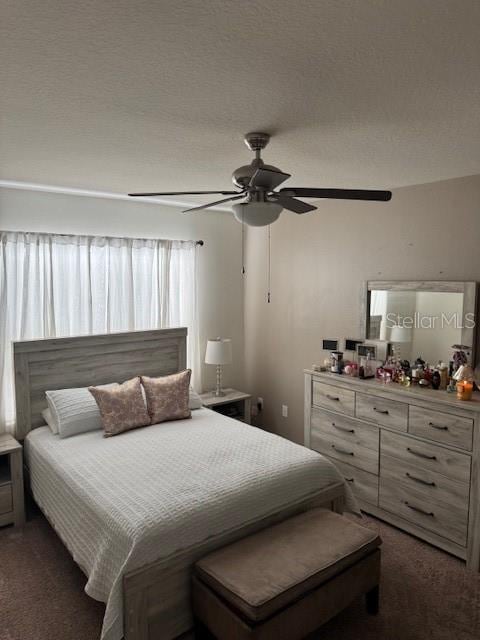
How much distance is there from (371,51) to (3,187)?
3.00m

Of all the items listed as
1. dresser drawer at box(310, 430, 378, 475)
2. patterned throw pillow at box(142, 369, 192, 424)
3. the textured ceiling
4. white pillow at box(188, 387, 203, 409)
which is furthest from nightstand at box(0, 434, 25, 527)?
dresser drawer at box(310, 430, 378, 475)

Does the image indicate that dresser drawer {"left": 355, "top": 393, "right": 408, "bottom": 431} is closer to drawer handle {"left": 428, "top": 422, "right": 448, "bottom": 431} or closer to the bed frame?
drawer handle {"left": 428, "top": 422, "right": 448, "bottom": 431}

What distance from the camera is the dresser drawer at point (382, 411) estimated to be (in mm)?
3206

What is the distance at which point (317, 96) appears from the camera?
69.9 inches

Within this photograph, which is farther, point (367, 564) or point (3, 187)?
point (3, 187)

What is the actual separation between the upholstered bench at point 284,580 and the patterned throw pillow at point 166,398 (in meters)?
1.43

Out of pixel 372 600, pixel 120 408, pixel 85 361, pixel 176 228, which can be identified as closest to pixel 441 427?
pixel 372 600

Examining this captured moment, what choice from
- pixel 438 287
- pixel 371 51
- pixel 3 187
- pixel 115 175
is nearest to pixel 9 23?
pixel 371 51

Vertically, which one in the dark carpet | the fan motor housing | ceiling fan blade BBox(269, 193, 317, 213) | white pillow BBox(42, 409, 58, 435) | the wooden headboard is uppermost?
the fan motor housing

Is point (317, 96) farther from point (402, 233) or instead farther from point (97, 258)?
point (97, 258)

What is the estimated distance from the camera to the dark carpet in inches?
92.5

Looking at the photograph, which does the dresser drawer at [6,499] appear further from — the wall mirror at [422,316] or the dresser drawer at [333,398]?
the wall mirror at [422,316]

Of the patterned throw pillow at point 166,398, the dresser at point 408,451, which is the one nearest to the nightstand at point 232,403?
the patterned throw pillow at point 166,398

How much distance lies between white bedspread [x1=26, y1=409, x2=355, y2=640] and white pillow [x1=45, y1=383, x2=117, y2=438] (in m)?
0.09
